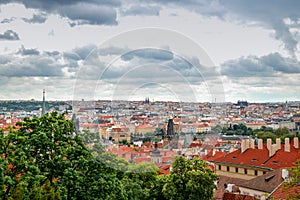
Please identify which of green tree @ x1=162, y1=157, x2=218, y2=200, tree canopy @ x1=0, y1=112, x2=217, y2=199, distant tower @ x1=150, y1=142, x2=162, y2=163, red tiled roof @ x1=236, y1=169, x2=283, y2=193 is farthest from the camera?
red tiled roof @ x1=236, y1=169, x2=283, y2=193

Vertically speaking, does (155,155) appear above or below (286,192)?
above

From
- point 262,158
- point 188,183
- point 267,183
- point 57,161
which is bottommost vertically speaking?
point 267,183

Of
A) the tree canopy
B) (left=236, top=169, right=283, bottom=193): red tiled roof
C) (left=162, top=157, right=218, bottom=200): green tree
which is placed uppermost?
the tree canopy

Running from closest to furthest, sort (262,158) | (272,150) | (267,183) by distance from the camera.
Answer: (267,183), (262,158), (272,150)

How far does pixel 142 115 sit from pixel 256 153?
2050cm

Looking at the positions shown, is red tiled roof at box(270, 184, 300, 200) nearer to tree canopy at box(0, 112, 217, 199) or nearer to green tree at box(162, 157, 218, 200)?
green tree at box(162, 157, 218, 200)

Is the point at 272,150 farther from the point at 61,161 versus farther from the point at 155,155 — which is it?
the point at 61,161

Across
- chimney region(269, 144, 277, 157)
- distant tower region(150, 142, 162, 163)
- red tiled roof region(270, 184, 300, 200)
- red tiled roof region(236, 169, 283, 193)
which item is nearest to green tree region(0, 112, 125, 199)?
distant tower region(150, 142, 162, 163)

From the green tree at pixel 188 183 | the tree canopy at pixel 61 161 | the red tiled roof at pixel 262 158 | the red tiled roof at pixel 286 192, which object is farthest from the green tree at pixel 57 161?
the red tiled roof at pixel 262 158

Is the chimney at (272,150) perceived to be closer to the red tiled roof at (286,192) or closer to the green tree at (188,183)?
the green tree at (188,183)

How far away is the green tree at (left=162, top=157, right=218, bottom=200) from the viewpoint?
60.8ft

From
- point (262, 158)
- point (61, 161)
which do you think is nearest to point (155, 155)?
point (61, 161)

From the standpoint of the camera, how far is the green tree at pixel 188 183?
60.8 ft

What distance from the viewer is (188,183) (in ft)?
61.0
